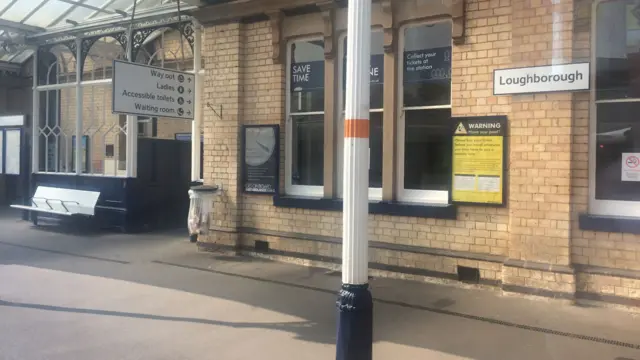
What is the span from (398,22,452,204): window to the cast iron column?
3.72 m

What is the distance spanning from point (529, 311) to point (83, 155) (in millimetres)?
10345

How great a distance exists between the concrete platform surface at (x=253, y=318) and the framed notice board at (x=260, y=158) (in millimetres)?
1244

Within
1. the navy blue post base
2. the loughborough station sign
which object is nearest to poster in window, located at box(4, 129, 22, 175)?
the loughborough station sign

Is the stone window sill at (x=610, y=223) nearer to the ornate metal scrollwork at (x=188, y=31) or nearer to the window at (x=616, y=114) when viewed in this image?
the window at (x=616, y=114)

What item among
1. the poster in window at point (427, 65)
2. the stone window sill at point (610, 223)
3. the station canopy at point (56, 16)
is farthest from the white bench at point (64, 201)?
the stone window sill at point (610, 223)

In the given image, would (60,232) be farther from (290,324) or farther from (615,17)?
(615,17)

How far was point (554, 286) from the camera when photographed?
632 cm

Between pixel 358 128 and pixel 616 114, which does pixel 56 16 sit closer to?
pixel 358 128

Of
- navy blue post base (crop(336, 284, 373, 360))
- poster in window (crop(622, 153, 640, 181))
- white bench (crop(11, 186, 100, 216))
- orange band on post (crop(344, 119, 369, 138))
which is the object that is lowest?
navy blue post base (crop(336, 284, 373, 360))

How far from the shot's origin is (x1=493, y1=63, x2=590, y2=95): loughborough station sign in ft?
20.3

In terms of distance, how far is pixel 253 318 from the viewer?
582 cm

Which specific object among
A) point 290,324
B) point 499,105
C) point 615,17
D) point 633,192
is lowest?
point 290,324

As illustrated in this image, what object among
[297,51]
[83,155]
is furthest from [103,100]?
[297,51]

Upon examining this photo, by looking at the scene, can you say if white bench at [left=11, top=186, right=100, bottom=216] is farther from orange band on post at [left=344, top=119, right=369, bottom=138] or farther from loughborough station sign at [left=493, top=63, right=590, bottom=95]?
orange band on post at [left=344, top=119, right=369, bottom=138]
